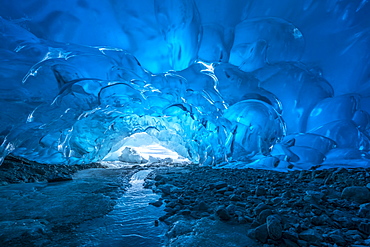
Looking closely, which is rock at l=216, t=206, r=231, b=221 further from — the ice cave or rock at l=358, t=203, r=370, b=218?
rock at l=358, t=203, r=370, b=218

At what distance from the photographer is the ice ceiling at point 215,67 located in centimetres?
305

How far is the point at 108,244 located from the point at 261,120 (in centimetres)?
549

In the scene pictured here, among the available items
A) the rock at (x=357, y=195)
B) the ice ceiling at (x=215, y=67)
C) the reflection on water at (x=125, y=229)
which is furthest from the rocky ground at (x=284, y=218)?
the ice ceiling at (x=215, y=67)

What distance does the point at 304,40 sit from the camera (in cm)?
371

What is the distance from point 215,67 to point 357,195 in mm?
4024

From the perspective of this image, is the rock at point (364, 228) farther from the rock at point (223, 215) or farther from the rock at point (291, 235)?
the rock at point (223, 215)

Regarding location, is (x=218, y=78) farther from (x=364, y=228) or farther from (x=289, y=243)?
(x=289, y=243)

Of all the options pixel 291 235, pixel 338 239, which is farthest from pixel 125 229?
pixel 338 239

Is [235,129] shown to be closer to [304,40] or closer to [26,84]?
[304,40]

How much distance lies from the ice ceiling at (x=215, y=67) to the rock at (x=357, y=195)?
3.27 m

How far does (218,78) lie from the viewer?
520 centimetres

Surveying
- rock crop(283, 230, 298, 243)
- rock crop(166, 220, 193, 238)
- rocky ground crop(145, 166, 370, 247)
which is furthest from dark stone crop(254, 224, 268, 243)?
rock crop(166, 220, 193, 238)

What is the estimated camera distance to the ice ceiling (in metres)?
3.05

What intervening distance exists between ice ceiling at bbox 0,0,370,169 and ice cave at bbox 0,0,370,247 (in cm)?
2
